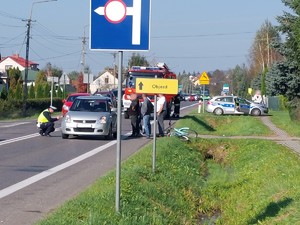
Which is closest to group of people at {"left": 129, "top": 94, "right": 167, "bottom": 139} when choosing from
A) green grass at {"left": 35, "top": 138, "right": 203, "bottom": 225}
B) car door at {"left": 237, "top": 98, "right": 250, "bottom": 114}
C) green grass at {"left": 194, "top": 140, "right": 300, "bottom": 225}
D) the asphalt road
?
the asphalt road

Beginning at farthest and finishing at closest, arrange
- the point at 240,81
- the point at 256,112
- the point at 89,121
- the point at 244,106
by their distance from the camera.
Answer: the point at 240,81 < the point at 244,106 < the point at 256,112 < the point at 89,121

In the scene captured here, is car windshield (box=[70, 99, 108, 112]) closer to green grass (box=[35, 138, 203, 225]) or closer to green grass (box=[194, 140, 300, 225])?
green grass (box=[194, 140, 300, 225])

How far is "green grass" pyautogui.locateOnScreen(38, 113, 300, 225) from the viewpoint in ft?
32.6

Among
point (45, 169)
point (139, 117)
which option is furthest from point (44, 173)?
point (139, 117)

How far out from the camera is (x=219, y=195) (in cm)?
1559

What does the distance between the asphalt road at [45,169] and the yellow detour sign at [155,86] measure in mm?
2101

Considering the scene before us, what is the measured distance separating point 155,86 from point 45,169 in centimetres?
388

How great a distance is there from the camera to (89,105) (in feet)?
90.5

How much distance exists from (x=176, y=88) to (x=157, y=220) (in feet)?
15.6

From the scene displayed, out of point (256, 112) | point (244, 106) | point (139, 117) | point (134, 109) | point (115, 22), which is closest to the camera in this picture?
point (115, 22)

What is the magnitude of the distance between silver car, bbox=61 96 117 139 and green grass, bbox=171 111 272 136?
6.65 meters

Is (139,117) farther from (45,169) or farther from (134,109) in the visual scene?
(45,169)

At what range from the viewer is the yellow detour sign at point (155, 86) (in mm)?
14297

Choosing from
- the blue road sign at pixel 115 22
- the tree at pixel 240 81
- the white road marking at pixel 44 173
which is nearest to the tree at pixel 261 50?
the tree at pixel 240 81
